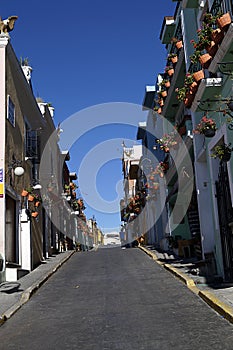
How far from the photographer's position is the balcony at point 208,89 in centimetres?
1114

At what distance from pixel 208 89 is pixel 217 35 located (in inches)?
72.5

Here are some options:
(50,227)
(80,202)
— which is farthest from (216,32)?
(80,202)

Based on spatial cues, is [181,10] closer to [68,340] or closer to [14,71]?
[14,71]

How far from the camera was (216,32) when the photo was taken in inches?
382

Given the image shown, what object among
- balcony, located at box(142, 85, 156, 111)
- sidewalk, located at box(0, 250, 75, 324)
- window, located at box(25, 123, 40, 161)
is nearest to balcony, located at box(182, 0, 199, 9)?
window, located at box(25, 123, 40, 161)

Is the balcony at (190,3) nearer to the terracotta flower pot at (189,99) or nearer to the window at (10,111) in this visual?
the terracotta flower pot at (189,99)

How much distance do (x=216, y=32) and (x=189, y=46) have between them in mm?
7954

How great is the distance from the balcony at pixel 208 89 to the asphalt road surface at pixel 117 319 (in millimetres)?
4727

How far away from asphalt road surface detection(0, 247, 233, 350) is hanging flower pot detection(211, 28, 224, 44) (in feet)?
17.6

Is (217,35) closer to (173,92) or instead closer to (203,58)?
(203,58)

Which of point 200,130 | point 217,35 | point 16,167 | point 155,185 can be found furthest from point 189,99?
point 155,185

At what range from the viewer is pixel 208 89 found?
11.3 m

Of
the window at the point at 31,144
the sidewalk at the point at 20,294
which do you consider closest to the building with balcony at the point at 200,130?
the sidewalk at the point at 20,294

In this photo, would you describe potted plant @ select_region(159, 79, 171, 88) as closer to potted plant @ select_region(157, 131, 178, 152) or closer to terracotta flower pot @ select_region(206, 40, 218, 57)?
potted plant @ select_region(157, 131, 178, 152)
